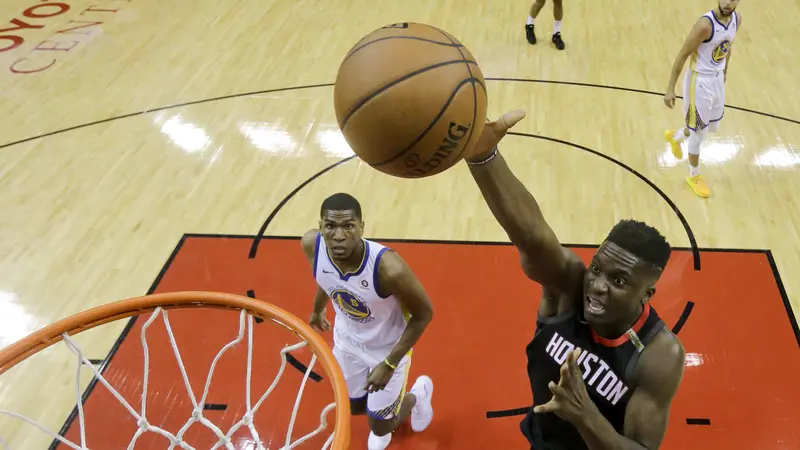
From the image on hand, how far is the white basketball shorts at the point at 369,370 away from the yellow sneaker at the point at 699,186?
10.9ft

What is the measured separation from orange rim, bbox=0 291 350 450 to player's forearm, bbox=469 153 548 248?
0.86 meters

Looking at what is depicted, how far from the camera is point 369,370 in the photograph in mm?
2982

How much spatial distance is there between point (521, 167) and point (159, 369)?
339 cm

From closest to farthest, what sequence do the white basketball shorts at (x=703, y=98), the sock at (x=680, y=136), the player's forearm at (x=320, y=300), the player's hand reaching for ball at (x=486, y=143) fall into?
the player's hand reaching for ball at (x=486, y=143) < the player's forearm at (x=320, y=300) < the white basketball shorts at (x=703, y=98) < the sock at (x=680, y=136)

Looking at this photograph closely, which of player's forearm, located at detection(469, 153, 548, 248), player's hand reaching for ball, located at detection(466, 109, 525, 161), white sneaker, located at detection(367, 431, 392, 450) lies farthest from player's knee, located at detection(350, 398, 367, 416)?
player's hand reaching for ball, located at detection(466, 109, 525, 161)

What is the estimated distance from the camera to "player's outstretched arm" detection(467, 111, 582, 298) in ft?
6.32

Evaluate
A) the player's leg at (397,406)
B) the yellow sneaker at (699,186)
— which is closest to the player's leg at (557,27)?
the yellow sneaker at (699,186)

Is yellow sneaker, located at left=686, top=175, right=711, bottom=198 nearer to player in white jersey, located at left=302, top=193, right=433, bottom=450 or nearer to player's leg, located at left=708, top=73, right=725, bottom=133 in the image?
player's leg, located at left=708, top=73, right=725, bottom=133

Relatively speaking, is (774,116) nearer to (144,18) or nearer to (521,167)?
(521,167)

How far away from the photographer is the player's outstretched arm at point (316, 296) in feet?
9.53

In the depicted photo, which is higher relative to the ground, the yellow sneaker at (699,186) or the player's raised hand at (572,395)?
the player's raised hand at (572,395)

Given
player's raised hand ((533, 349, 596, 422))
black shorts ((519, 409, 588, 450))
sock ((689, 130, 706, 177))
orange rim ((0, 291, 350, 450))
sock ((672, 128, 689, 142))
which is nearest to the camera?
player's raised hand ((533, 349, 596, 422))

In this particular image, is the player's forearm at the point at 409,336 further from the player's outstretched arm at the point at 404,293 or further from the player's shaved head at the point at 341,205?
the player's shaved head at the point at 341,205

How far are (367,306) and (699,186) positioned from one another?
3.57m
